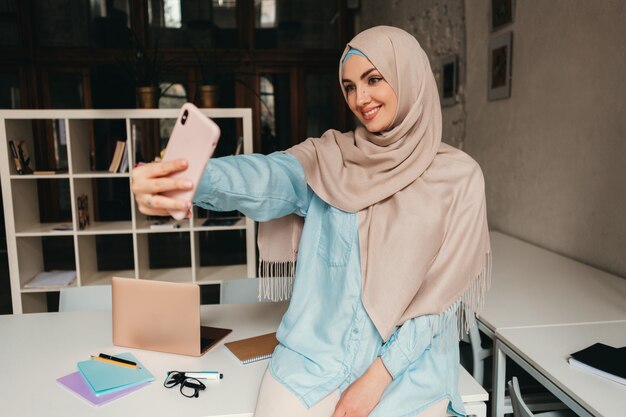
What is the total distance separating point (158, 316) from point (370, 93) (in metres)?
0.96

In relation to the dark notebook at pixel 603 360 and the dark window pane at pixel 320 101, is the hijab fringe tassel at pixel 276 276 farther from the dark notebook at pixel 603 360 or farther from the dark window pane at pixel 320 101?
the dark window pane at pixel 320 101

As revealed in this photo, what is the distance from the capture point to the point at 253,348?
1694mm

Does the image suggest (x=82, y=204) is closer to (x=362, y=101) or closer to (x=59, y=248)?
(x=362, y=101)

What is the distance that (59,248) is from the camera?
7.04m

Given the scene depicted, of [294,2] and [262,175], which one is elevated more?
[294,2]

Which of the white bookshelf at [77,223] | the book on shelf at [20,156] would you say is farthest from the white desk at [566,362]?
the book on shelf at [20,156]

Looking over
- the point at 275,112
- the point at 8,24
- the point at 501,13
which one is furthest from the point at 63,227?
the point at 8,24

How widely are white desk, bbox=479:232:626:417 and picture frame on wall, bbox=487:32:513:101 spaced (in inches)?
42.9

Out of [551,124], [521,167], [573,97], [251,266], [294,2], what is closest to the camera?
[573,97]

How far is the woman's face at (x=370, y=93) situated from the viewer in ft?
4.40

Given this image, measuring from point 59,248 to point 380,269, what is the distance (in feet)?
22.3

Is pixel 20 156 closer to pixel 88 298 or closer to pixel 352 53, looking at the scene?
pixel 88 298

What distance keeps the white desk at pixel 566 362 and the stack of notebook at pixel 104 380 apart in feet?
3.71

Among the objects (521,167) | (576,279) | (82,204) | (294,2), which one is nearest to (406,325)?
(576,279)
